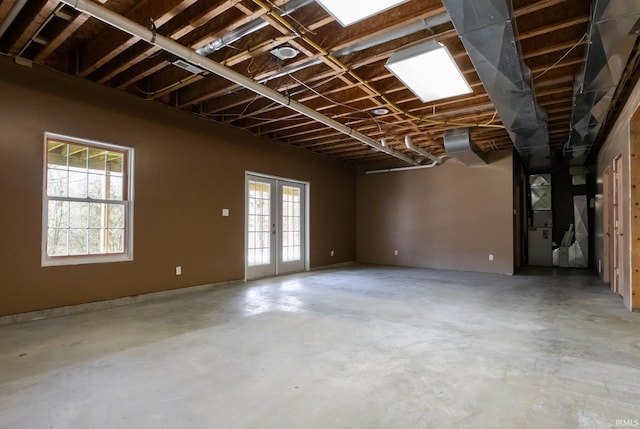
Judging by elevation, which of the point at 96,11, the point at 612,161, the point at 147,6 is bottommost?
the point at 612,161

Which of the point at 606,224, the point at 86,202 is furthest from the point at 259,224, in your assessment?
the point at 606,224

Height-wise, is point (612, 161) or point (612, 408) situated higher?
point (612, 161)

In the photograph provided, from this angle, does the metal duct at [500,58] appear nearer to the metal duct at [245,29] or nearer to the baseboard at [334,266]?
the metal duct at [245,29]

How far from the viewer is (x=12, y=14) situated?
2.83 meters

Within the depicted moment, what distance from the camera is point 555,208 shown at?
354 inches

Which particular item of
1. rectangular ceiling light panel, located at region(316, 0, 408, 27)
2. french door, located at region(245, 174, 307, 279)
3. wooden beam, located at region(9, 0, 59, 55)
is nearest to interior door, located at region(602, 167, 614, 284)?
rectangular ceiling light panel, located at region(316, 0, 408, 27)

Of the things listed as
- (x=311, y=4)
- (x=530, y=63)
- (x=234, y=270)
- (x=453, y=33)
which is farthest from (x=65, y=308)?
(x=530, y=63)

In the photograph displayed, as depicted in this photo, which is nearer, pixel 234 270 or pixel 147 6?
pixel 147 6

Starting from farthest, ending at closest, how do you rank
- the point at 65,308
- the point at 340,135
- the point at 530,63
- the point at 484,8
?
the point at 340,135
the point at 65,308
the point at 530,63
the point at 484,8

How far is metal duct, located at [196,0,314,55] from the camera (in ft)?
8.66

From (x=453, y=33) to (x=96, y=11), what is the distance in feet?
9.20

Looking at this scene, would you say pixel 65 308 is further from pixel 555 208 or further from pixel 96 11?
pixel 555 208

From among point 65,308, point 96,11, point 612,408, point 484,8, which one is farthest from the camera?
point 65,308

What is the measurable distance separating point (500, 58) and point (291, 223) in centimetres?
518
